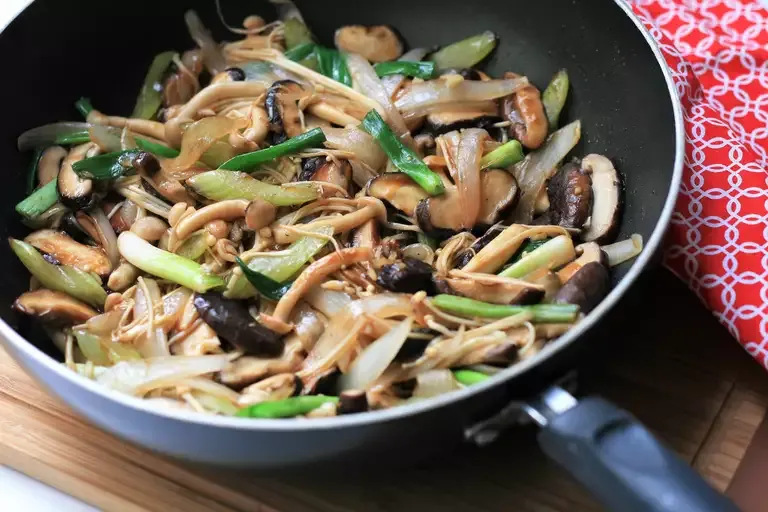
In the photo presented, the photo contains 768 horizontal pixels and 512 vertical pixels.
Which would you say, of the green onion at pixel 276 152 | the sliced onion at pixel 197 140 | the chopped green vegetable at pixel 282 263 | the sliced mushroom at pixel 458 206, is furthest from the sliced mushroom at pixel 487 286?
the sliced onion at pixel 197 140

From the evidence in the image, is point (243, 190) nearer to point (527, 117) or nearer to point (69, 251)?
point (69, 251)

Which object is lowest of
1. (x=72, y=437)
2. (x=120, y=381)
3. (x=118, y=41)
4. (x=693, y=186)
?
(x=693, y=186)

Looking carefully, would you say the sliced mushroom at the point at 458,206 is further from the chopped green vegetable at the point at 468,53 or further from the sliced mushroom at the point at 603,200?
the chopped green vegetable at the point at 468,53

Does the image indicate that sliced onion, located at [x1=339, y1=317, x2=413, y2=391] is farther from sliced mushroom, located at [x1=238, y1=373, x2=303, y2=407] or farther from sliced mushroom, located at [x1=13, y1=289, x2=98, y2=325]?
sliced mushroom, located at [x1=13, y1=289, x2=98, y2=325]

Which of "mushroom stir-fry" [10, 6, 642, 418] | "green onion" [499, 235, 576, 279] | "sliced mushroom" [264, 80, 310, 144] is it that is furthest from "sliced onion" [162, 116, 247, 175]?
"green onion" [499, 235, 576, 279]

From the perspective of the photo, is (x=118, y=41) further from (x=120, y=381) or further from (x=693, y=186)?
(x=693, y=186)

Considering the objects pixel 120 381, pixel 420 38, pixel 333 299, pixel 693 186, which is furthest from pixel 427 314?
pixel 420 38

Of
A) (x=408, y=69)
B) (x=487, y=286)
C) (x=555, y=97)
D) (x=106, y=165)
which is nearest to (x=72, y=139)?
(x=106, y=165)
